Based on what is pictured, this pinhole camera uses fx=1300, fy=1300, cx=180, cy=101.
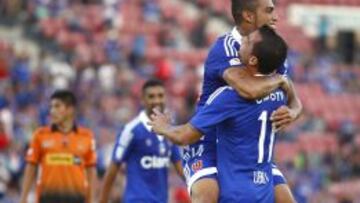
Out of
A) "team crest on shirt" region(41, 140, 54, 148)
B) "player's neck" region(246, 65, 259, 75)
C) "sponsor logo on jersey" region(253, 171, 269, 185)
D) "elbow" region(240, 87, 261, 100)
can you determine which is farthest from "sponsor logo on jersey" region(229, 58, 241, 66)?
"team crest on shirt" region(41, 140, 54, 148)

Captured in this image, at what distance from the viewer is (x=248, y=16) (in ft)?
28.2

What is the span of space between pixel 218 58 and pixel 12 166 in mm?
10017

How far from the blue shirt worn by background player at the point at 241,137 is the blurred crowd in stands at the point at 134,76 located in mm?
8705

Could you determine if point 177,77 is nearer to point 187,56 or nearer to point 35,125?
point 187,56

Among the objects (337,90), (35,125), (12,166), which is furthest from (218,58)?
(337,90)

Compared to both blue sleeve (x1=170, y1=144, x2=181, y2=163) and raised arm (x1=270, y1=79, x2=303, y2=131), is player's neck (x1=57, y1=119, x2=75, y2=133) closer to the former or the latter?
blue sleeve (x1=170, y1=144, x2=181, y2=163)

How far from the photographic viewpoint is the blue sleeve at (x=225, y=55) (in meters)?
8.49

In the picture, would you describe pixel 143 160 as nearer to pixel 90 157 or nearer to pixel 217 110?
pixel 90 157

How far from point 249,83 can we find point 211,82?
1.29ft

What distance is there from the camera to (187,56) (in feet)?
88.2

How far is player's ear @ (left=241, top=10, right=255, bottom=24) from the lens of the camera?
8586 mm

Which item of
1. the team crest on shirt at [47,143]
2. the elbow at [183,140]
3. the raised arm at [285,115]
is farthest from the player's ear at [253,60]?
the team crest on shirt at [47,143]

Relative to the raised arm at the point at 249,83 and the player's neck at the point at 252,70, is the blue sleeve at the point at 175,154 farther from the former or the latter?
the player's neck at the point at 252,70

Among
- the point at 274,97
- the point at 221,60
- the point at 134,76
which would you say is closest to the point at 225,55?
the point at 221,60
